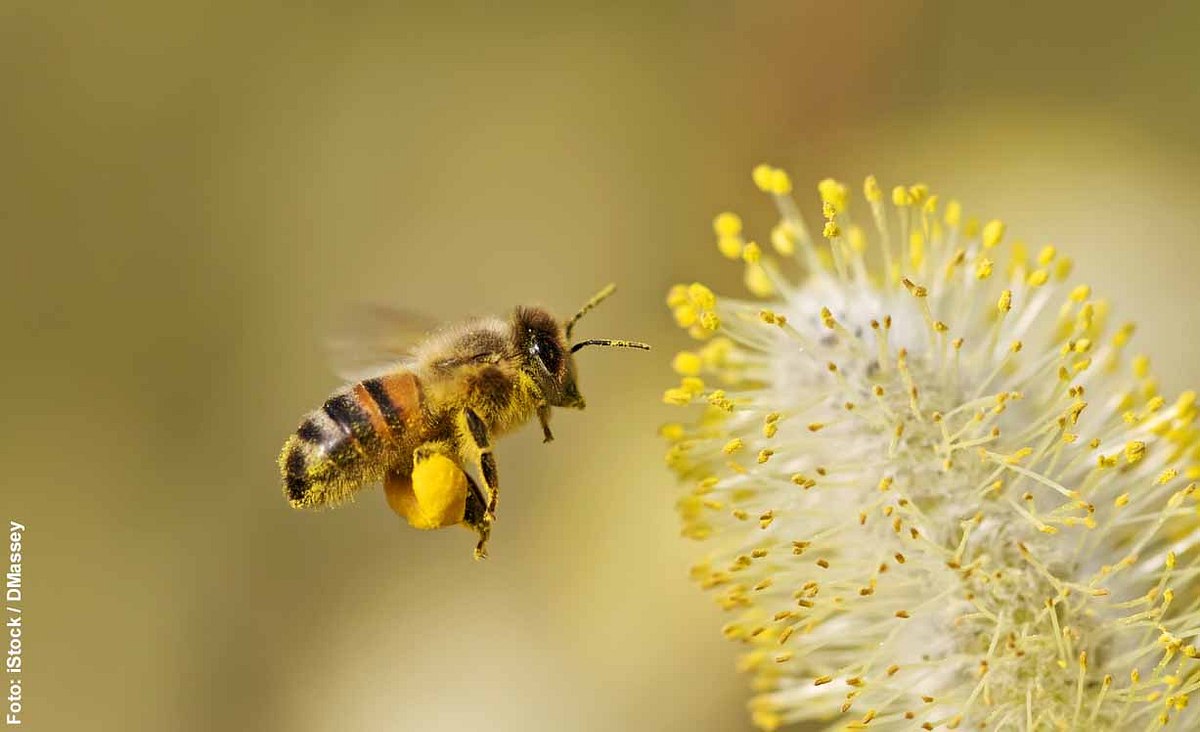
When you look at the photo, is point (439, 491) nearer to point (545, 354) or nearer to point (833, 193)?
point (545, 354)

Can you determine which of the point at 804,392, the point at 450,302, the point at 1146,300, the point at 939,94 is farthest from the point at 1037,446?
the point at 939,94

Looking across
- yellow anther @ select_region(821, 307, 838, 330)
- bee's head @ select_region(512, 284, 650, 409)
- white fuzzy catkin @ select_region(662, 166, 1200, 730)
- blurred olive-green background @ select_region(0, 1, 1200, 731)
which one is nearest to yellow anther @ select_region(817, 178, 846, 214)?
white fuzzy catkin @ select_region(662, 166, 1200, 730)

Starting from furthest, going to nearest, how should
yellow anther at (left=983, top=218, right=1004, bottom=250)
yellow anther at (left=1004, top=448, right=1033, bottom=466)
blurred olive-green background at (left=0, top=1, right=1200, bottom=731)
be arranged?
blurred olive-green background at (left=0, top=1, right=1200, bottom=731) → yellow anther at (left=983, top=218, right=1004, bottom=250) → yellow anther at (left=1004, top=448, right=1033, bottom=466)

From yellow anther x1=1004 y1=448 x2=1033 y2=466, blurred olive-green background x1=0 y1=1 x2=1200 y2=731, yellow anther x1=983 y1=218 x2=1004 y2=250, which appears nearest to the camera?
yellow anther x1=1004 y1=448 x2=1033 y2=466

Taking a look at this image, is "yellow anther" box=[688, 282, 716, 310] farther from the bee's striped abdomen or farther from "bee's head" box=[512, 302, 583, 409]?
the bee's striped abdomen

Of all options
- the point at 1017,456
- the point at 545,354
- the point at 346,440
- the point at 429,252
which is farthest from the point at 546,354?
the point at 429,252

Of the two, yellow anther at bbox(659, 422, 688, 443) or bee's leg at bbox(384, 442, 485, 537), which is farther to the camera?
yellow anther at bbox(659, 422, 688, 443)

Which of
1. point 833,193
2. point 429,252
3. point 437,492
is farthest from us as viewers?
point 429,252
